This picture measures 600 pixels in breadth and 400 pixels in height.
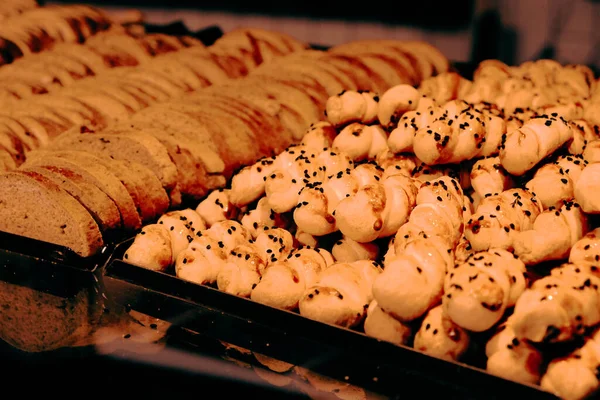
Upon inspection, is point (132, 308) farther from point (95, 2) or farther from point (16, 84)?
point (95, 2)

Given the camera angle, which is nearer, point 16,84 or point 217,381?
point 217,381

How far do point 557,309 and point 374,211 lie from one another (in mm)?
725

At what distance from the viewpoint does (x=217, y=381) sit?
76.5 inches

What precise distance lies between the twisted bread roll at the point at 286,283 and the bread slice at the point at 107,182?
34.5 inches

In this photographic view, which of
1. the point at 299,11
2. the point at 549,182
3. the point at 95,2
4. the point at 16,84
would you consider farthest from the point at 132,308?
the point at 95,2

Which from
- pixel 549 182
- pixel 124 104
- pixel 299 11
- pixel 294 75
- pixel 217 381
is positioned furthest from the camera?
pixel 299 11

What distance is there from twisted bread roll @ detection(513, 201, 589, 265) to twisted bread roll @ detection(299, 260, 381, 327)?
0.51 metres

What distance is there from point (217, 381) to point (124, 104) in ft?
7.36

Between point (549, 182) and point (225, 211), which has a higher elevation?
point (549, 182)

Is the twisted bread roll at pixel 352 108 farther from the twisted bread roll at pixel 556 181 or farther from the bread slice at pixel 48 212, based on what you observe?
the bread slice at pixel 48 212

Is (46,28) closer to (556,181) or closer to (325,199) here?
(325,199)

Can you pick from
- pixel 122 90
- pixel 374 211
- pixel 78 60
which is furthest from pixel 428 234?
pixel 78 60

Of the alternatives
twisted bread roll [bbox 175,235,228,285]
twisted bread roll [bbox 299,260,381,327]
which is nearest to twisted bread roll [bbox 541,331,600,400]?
twisted bread roll [bbox 299,260,381,327]

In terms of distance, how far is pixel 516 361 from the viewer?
5.49ft
